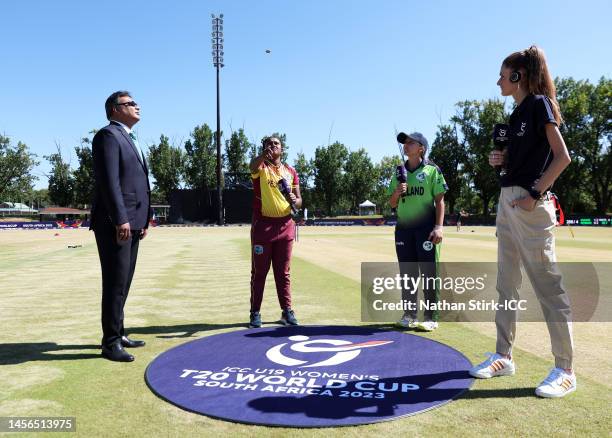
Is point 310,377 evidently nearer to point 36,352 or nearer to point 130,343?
point 130,343

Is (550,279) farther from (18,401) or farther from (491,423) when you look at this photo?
(18,401)

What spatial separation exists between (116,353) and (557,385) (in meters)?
3.60

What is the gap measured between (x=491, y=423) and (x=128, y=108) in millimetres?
4077

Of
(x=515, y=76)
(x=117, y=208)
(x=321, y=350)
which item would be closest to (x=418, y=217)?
(x=321, y=350)

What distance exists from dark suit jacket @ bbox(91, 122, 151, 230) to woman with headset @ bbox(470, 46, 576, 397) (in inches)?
127

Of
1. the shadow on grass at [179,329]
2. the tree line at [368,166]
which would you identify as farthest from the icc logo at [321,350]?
the tree line at [368,166]

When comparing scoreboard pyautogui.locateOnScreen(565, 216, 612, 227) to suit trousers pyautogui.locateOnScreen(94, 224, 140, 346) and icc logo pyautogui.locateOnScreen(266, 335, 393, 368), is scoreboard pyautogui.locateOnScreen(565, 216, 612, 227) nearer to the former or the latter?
icc logo pyautogui.locateOnScreen(266, 335, 393, 368)

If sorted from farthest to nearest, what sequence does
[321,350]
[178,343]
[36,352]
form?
[178,343], [36,352], [321,350]

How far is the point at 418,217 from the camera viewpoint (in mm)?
5074

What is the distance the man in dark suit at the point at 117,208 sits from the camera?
3.95m

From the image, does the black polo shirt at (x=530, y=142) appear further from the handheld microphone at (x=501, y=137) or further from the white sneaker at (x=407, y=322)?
the white sneaker at (x=407, y=322)

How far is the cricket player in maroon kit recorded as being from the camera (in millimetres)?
5191

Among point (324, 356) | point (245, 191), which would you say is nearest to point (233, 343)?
point (324, 356)

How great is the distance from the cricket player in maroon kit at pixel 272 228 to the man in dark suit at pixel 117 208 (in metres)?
1.36
